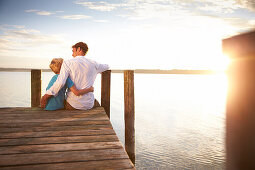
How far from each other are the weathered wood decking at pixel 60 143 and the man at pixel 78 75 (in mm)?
542

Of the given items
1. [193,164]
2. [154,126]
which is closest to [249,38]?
[193,164]

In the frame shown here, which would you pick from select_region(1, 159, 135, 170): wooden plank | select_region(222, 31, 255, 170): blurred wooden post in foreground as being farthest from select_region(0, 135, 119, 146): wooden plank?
select_region(222, 31, 255, 170): blurred wooden post in foreground

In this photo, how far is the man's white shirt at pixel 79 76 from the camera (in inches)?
163

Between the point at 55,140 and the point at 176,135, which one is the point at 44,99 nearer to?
the point at 55,140

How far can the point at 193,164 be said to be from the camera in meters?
6.86

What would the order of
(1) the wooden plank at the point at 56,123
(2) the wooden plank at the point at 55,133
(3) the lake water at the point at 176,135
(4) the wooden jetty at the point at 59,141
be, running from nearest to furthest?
1. (4) the wooden jetty at the point at 59,141
2. (2) the wooden plank at the point at 55,133
3. (1) the wooden plank at the point at 56,123
4. (3) the lake water at the point at 176,135

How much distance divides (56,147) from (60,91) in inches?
83.3

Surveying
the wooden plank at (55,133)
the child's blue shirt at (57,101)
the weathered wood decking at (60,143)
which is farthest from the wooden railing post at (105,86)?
the wooden plank at (55,133)

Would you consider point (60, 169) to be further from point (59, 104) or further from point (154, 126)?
point (154, 126)

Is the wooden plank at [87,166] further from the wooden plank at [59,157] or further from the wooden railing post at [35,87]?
the wooden railing post at [35,87]

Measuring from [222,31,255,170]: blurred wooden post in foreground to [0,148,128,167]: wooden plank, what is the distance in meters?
1.46

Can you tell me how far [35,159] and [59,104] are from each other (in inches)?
102

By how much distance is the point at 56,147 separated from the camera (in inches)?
95.0

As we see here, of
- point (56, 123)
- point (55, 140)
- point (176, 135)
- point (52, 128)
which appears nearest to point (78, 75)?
point (56, 123)
